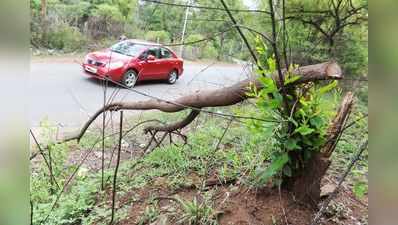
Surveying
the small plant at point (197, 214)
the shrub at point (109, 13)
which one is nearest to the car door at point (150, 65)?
the shrub at point (109, 13)

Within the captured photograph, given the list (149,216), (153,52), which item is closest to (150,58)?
(153,52)

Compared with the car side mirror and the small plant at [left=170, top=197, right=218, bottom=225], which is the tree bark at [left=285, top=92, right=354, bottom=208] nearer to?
the small plant at [left=170, top=197, right=218, bottom=225]

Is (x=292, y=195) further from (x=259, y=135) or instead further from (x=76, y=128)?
(x=76, y=128)

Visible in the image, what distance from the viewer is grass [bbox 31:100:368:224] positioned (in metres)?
1.23

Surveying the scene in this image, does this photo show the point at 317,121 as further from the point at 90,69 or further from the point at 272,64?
the point at 90,69

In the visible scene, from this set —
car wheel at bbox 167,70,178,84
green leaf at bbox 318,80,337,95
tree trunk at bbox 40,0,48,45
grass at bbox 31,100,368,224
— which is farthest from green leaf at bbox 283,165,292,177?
tree trunk at bbox 40,0,48,45

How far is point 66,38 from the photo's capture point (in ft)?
8.53

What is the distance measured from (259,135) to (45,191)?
3.19 feet

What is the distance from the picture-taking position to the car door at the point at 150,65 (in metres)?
2.50

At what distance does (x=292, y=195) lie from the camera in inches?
46.1

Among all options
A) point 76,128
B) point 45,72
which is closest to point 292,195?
point 76,128

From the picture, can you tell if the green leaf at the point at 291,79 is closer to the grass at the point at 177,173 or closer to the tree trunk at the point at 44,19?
the grass at the point at 177,173

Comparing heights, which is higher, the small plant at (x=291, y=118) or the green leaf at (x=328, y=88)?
the green leaf at (x=328, y=88)

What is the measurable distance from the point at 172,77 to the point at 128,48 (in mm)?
427
